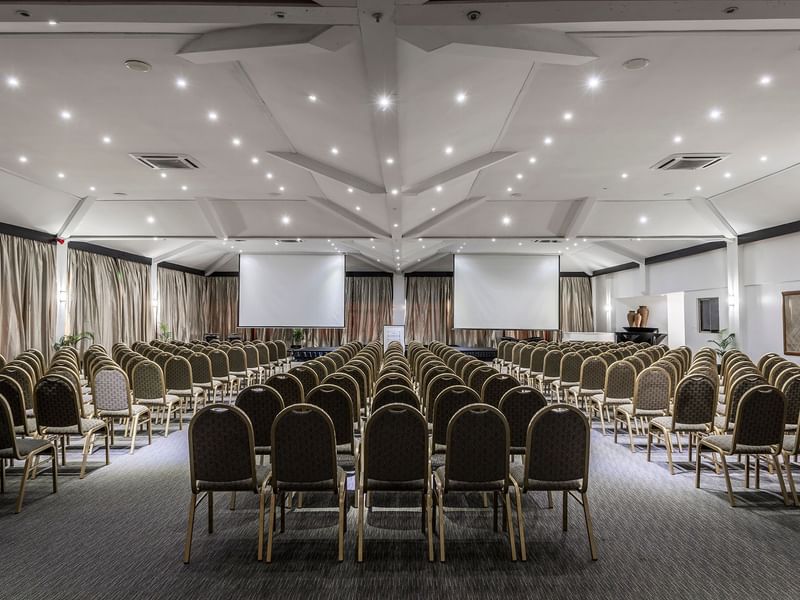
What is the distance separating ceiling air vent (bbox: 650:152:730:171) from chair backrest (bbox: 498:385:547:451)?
689 cm

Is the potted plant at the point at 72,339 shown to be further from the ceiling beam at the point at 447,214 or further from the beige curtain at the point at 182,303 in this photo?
the ceiling beam at the point at 447,214

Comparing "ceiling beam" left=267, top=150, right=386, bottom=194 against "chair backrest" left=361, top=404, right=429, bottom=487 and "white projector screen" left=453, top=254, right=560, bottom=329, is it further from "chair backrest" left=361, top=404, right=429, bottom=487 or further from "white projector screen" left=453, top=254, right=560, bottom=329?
"white projector screen" left=453, top=254, right=560, bottom=329

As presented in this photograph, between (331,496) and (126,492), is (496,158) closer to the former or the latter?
(331,496)

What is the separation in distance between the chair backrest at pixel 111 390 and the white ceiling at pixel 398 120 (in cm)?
335

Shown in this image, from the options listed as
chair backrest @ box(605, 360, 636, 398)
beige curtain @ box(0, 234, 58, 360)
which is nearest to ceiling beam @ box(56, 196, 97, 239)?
beige curtain @ box(0, 234, 58, 360)

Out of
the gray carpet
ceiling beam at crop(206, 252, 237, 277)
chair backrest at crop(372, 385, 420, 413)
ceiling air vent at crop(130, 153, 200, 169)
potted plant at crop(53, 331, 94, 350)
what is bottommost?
the gray carpet

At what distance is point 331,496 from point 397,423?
62.9 inches

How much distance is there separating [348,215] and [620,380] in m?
8.53

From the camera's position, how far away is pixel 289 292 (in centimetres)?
1903

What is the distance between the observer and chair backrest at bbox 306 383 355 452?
4.50m

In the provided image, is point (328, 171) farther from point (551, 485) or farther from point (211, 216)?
point (551, 485)

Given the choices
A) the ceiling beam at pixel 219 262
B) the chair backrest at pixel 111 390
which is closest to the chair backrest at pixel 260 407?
the chair backrest at pixel 111 390

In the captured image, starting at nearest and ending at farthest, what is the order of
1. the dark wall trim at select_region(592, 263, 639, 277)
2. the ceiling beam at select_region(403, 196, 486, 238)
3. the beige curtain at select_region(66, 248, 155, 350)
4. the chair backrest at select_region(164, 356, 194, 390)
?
the chair backrest at select_region(164, 356, 194, 390)
the ceiling beam at select_region(403, 196, 486, 238)
the beige curtain at select_region(66, 248, 155, 350)
the dark wall trim at select_region(592, 263, 639, 277)

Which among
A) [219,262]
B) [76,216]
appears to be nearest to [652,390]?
[76,216]
